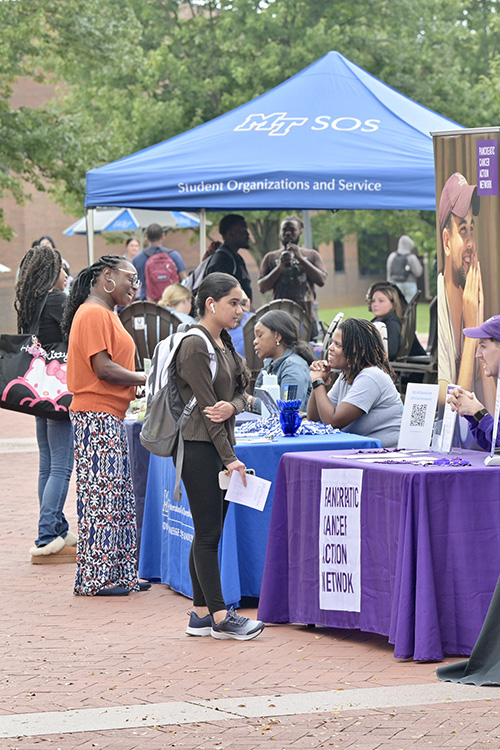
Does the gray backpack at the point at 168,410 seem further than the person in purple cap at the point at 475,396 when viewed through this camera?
Yes

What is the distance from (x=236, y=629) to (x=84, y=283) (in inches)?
101

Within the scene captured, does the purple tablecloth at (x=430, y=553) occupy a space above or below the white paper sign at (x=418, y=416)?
below

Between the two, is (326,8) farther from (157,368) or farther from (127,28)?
(157,368)

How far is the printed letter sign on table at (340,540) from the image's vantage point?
6488mm

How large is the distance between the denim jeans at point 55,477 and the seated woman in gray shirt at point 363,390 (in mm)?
2163

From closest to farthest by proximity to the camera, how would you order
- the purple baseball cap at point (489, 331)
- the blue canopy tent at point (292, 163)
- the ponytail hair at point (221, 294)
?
the purple baseball cap at point (489, 331), the ponytail hair at point (221, 294), the blue canopy tent at point (292, 163)

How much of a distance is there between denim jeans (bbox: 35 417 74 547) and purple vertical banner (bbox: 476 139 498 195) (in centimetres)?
365

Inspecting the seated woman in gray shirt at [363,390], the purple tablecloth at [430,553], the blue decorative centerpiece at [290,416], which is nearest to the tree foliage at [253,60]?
the seated woman in gray shirt at [363,390]

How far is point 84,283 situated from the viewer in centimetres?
806

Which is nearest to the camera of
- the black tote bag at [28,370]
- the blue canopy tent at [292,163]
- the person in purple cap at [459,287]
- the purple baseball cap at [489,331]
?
the purple baseball cap at [489,331]

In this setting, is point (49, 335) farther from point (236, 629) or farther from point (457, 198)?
point (457, 198)

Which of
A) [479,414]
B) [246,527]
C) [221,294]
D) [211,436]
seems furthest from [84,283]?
[479,414]

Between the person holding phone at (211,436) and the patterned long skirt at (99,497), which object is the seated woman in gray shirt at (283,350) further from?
the person holding phone at (211,436)

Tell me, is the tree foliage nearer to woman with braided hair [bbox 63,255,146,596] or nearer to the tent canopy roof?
the tent canopy roof
